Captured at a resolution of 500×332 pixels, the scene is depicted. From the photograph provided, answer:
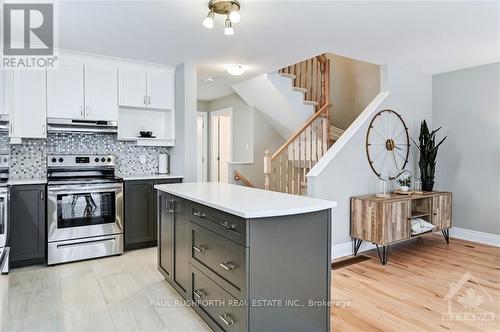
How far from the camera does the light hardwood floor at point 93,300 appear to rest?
7.66 feet

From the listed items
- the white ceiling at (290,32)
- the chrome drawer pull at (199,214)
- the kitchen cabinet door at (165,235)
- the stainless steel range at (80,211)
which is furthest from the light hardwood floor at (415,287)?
the stainless steel range at (80,211)

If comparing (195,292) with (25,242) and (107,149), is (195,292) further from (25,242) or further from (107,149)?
(107,149)

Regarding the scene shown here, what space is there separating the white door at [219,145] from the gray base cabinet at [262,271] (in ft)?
16.6

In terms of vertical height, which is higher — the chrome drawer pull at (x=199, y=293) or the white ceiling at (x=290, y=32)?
the white ceiling at (x=290, y=32)

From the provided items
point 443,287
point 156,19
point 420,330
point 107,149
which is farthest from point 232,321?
point 107,149

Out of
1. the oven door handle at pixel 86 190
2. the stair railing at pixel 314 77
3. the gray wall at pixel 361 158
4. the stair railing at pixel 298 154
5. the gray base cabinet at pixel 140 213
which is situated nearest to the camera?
the oven door handle at pixel 86 190

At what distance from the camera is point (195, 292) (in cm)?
242

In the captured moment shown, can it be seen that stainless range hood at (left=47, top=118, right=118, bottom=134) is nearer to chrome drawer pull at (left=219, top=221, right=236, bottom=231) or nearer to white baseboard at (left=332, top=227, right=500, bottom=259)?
chrome drawer pull at (left=219, top=221, right=236, bottom=231)

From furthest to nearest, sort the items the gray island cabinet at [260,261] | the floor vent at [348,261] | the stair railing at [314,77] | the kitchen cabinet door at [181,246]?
the stair railing at [314,77]
the floor vent at [348,261]
the kitchen cabinet door at [181,246]
the gray island cabinet at [260,261]

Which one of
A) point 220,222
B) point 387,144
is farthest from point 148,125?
point 387,144

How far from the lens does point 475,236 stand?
457 centimetres

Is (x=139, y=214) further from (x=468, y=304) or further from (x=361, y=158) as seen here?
(x=468, y=304)

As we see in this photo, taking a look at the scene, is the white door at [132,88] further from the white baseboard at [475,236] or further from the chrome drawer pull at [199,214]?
the white baseboard at [475,236]

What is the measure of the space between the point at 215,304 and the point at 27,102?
3.08m
